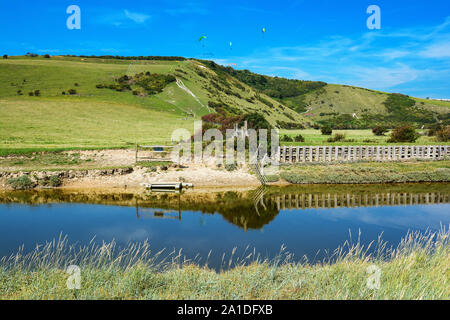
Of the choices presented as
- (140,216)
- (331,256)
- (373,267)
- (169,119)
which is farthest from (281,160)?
(169,119)

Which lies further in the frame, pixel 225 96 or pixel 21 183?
pixel 225 96

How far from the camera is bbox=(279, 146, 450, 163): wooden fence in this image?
98.7 feet

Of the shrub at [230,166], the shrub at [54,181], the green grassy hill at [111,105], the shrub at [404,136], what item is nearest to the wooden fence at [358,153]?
the shrub at [404,136]

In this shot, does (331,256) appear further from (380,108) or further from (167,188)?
(380,108)

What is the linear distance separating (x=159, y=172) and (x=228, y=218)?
1053 cm

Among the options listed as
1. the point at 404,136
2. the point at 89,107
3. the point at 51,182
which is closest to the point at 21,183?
the point at 51,182

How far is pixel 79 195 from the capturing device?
21.7m

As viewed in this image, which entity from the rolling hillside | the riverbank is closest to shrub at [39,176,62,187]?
the riverbank

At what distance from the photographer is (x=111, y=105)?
2430 inches

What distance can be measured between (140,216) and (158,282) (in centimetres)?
966

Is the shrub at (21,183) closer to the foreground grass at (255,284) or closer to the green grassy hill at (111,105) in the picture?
the green grassy hill at (111,105)

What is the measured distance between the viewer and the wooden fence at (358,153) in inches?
1185

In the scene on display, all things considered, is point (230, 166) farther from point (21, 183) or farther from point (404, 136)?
point (404, 136)

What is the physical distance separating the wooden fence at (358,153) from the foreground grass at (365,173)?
39.9 inches
